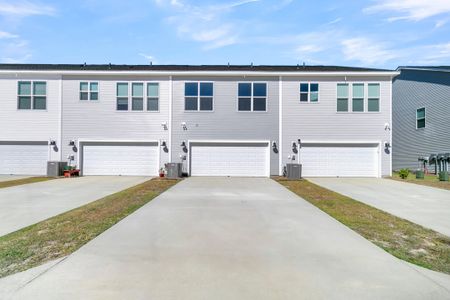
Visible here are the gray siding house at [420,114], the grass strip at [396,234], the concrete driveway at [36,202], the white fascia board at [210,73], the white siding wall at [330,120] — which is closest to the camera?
the grass strip at [396,234]

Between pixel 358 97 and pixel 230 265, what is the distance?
1781cm

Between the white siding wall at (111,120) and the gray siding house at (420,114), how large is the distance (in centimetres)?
1715

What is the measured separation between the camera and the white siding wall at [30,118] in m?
20.2

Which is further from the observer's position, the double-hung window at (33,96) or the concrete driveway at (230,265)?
the double-hung window at (33,96)

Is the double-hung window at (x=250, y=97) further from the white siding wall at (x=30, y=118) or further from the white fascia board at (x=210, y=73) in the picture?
the white siding wall at (x=30, y=118)

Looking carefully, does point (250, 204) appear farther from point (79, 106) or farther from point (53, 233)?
point (79, 106)

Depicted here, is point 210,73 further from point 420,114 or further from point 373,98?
point 420,114

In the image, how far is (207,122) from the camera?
2016 centimetres

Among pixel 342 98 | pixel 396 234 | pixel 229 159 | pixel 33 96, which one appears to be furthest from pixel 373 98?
pixel 33 96

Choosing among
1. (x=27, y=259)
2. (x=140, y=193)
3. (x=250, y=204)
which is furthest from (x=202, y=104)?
(x=27, y=259)

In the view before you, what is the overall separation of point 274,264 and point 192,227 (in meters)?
2.55

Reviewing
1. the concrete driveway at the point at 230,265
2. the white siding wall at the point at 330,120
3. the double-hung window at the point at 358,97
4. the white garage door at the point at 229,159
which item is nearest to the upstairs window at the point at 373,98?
the white siding wall at the point at 330,120

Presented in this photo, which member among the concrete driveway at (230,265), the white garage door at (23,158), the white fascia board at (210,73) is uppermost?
the white fascia board at (210,73)

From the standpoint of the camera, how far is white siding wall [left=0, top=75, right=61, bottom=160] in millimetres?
20219
